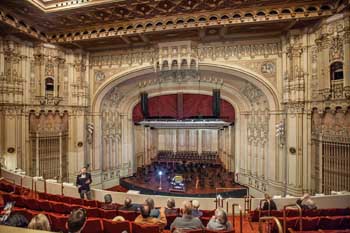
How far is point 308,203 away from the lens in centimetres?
514

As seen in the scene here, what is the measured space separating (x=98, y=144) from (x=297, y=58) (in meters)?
9.92

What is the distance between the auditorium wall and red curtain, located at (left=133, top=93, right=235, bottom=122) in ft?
1.79

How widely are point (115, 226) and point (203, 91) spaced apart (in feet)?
30.5

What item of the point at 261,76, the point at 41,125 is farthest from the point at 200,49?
the point at 41,125

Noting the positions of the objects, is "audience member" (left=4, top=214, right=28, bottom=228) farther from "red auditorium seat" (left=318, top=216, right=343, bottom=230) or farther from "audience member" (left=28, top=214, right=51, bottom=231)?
"red auditorium seat" (left=318, top=216, right=343, bottom=230)

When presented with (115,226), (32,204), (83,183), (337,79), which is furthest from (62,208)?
(337,79)

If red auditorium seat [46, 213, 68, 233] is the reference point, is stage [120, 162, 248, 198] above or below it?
below

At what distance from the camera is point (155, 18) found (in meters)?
8.64

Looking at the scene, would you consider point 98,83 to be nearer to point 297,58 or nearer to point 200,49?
point 200,49

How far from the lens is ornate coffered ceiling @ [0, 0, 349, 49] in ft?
25.2

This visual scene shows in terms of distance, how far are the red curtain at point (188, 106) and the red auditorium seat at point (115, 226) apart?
29.5ft

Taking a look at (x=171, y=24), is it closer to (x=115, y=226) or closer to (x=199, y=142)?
(x=115, y=226)

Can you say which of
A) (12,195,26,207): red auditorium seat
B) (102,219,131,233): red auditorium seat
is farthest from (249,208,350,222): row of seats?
(12,195,26,207): red auditorium seat

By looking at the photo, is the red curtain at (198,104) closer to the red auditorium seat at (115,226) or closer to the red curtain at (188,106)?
the red curtain at (188,106)
